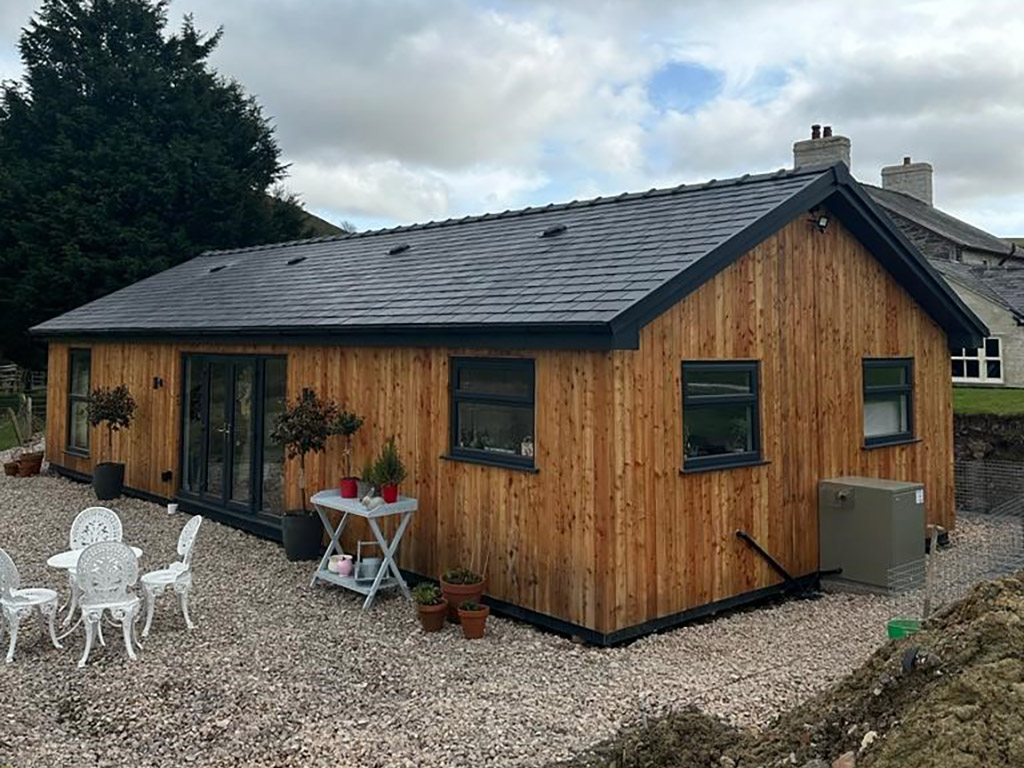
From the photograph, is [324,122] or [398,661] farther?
[324,122]

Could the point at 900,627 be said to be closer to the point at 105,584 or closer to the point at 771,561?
the point at 771,561

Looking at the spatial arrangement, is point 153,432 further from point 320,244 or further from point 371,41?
point 371,41

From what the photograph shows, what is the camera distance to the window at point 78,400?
13.4m

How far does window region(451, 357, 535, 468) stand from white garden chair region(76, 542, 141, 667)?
2.83 meters

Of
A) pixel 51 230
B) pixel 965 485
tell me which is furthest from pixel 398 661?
pixel 51 230

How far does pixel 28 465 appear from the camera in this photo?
1391cm

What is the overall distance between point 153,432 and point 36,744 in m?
7.92

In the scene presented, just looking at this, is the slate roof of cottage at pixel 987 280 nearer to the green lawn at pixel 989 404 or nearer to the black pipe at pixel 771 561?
the green lawn at pixel 989 404

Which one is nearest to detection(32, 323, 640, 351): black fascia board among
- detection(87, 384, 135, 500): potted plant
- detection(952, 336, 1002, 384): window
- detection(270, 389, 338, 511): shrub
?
detection(270, 389, 338, 511): shrub

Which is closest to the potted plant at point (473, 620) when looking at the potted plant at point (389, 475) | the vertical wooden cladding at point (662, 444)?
the vertical wooden cladding at point (662, 444)

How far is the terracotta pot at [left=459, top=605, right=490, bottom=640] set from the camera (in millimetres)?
5848

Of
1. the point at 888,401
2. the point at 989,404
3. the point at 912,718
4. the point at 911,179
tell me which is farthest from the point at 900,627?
the point at 911,179

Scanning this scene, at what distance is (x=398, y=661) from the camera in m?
5.38

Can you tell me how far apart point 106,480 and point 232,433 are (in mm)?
3255
